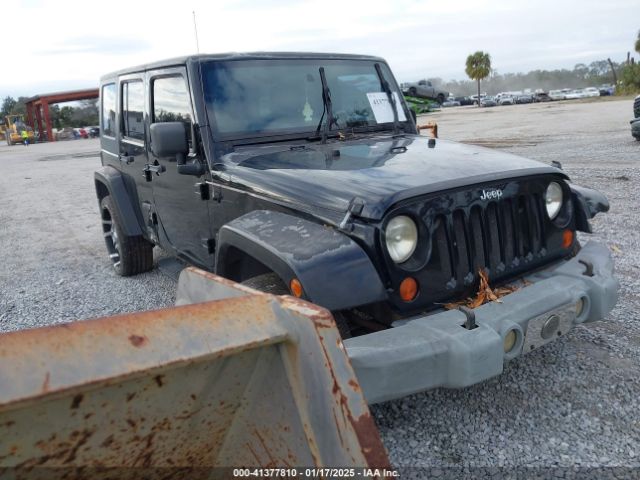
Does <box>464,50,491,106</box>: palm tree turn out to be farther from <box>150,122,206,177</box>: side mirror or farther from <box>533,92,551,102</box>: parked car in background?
<box>150,122,206,177</box>: side mirror

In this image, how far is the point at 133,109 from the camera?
4.71 m

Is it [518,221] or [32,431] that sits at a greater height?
[518,221]

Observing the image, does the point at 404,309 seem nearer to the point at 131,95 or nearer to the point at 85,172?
the point at 131,95

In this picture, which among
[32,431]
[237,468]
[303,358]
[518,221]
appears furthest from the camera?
[518,221]

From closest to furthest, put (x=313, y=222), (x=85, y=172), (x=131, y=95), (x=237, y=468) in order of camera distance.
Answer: (x=237, y=468)
(x=313, y=222)
(x=131, y=95)
(x=85, y=172)

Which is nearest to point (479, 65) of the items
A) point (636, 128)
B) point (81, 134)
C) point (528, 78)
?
point (528, 78)

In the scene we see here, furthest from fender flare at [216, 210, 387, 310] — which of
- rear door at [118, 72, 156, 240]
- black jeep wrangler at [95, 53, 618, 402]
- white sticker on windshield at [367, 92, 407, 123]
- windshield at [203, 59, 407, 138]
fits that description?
rear door at [118, 72, 156, 240]

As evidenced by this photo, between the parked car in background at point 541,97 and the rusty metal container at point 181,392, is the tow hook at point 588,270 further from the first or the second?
the parked car in background at point 541,97

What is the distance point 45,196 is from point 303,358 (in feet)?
41.8

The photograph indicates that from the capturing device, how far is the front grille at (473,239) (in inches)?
102

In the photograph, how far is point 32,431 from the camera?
155 centimetres

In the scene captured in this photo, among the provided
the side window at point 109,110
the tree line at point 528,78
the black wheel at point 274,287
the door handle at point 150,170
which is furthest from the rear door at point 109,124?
the tree line at point 528,78

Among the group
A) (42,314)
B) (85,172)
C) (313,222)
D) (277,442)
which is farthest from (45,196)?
(277,442)

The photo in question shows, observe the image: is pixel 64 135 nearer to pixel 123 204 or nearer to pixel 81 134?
pixel 81 134
